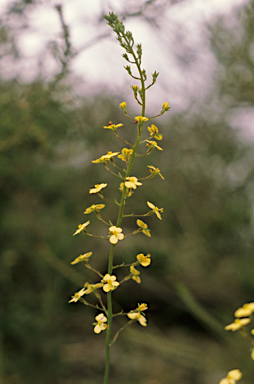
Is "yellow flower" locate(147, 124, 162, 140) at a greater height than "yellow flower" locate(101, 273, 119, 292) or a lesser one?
greater

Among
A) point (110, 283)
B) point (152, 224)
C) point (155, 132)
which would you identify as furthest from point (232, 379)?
point (152, 224)

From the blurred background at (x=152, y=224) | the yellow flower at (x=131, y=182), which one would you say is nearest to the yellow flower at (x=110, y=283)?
the yellow flower at (x=131, y=182)

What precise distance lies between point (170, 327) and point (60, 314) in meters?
0.93

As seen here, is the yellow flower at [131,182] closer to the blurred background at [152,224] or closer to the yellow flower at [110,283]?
the yellow flower at [110,283]

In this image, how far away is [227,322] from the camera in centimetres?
141

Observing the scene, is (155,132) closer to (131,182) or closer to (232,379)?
(131,182)

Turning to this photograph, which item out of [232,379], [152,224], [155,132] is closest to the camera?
[232,379]

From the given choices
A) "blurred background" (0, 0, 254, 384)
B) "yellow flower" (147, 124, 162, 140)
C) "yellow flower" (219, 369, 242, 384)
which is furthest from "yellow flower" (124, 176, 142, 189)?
"blurred background" (0, 0, 254, 384)

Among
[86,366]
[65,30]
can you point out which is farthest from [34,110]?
[86,366]

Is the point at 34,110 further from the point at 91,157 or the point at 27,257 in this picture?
the point at 27,257

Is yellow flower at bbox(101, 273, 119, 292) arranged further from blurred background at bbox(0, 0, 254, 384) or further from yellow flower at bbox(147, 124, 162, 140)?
blurred background at bbox(0, 0, 254, 384)

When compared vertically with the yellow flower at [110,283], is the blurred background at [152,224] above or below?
above

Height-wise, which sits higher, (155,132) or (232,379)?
(155,132)

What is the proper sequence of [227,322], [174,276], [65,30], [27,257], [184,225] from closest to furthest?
[65,30], [227,322], [27,257], [184,225], [174,276]
